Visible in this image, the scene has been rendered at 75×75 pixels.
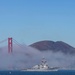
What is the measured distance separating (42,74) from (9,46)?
58.0ft

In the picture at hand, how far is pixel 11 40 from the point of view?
192625mm

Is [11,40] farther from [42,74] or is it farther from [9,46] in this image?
[42,74]

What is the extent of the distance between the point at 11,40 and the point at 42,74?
56.5 ft

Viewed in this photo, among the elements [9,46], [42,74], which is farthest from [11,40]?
[42,74]

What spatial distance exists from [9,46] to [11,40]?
17.5ft

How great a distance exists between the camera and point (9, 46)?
616 feet

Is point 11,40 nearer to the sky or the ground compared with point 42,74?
nearer to the sky

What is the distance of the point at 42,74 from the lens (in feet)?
642
